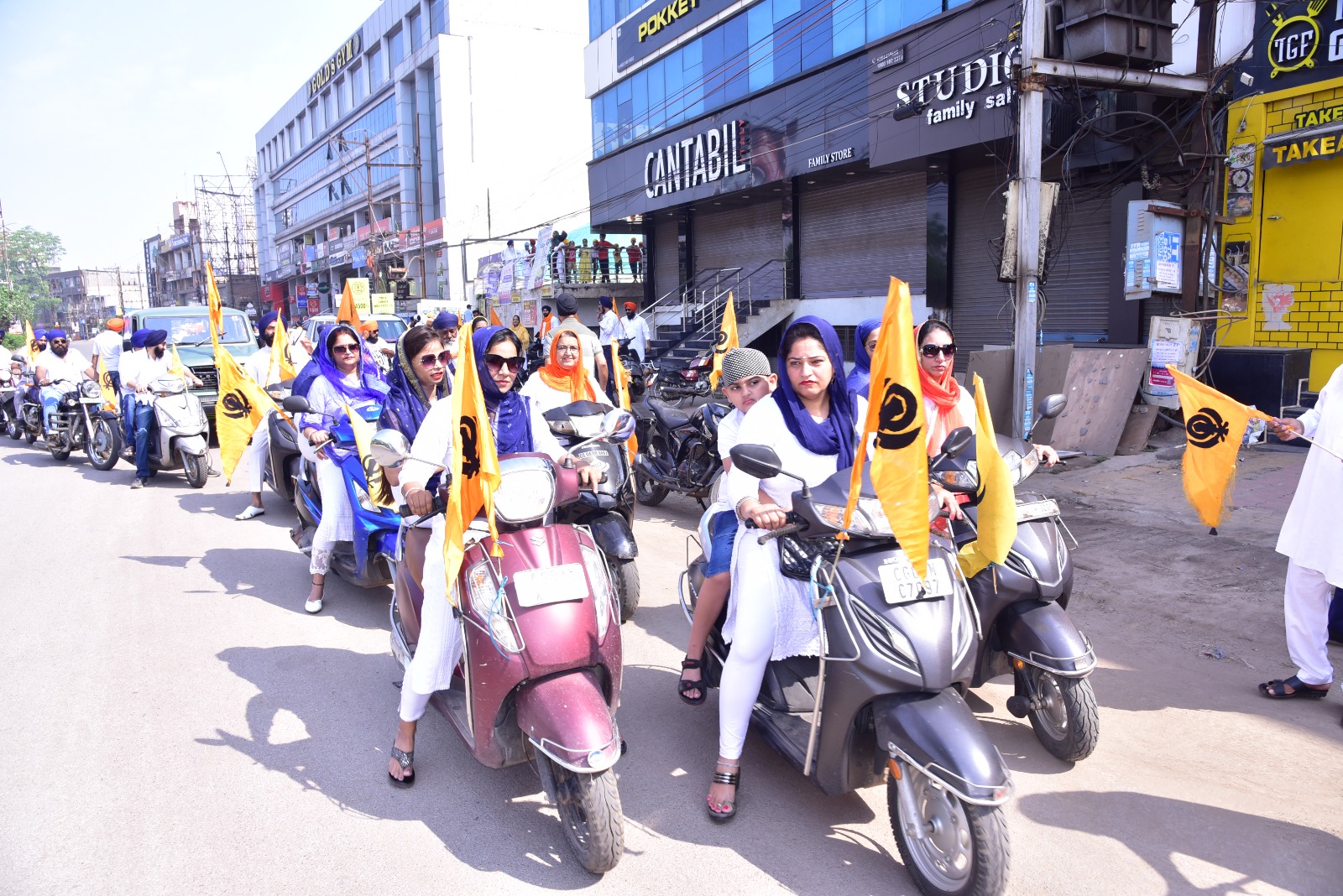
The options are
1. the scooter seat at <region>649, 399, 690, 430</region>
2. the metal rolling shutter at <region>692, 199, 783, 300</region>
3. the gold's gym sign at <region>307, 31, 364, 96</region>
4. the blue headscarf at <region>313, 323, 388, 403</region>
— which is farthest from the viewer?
the gold's gym sign at <region>307, 31, 364, 96</region>

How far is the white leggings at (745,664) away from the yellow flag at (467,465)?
0.92 m

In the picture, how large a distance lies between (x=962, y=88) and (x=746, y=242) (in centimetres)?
899

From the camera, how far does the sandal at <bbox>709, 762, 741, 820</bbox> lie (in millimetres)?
3143

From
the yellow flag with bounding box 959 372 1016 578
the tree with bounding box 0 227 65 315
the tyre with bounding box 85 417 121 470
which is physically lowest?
the tyre with bounding box 85 417 121 470

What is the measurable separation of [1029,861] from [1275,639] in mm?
2843

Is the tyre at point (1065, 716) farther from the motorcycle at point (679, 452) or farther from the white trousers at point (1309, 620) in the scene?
the motorcycle at point (679, 452)

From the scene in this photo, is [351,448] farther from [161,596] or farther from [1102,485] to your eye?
[1102,485]

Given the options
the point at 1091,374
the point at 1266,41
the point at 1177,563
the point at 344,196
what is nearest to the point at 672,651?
the point at 1177,563

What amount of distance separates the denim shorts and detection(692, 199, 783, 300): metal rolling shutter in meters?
17.5

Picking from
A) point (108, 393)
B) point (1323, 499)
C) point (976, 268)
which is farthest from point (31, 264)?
point (1323, 499)

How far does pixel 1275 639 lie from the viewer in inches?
188

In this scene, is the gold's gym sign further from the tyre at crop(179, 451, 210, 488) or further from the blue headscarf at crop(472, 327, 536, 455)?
the blue headscarf at crop(472, 327, 536, 455)

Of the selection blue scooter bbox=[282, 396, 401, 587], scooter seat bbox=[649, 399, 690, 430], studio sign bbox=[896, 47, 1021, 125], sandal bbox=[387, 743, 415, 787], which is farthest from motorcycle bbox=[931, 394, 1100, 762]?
studio sign bbox=[896, 47, 1021, 125]

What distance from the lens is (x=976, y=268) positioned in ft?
50.9
